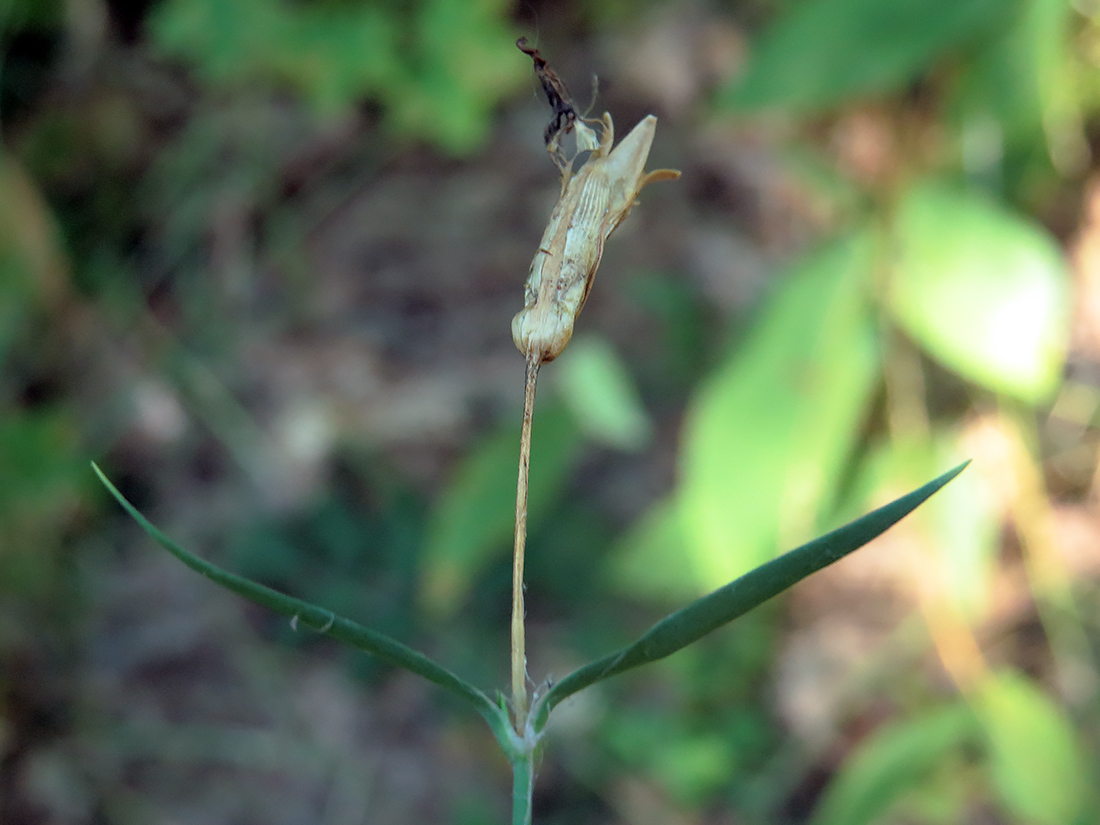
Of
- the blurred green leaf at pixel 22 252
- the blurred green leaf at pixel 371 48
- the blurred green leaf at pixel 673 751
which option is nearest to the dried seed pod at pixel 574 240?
the blurred green leaf at pixel 673 751

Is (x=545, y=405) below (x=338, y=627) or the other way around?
the other way around

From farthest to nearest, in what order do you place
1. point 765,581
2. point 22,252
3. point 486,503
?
point 22,252 < point 486,503 < point 765,581

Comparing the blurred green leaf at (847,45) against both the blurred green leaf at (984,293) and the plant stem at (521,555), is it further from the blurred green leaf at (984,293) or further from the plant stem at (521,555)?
the plant stem at (521,555)

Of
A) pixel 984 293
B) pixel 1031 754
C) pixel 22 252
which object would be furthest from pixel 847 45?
pixel 22 252

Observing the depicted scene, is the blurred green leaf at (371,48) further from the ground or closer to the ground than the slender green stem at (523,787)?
further from the ground

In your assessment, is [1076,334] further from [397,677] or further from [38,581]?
[38,581]

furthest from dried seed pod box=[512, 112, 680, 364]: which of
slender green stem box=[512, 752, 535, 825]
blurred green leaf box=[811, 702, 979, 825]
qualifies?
blurred green leaf box=[811, 702, 979, 825]

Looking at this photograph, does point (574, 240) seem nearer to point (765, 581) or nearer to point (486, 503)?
point (765, 581)
